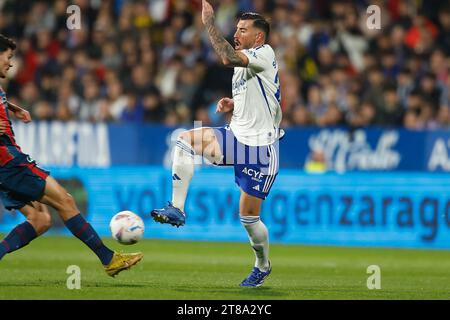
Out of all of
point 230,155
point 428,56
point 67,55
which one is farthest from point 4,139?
point 67,55

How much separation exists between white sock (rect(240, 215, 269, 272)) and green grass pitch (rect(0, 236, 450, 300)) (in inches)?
10.5

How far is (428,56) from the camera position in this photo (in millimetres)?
19234

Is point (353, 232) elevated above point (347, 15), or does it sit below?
below

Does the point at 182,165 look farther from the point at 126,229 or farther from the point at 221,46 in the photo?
the point at 221,46

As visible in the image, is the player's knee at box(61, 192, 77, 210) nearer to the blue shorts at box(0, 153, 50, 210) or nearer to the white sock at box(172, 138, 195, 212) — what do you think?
the blue shorts at box(0, 153, 50, 210)

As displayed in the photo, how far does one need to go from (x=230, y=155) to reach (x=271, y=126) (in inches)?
21.8

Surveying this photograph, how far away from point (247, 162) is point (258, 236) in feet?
2.50

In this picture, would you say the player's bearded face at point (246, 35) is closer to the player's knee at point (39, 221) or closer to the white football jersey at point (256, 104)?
the white football jersey at point (256, 104)

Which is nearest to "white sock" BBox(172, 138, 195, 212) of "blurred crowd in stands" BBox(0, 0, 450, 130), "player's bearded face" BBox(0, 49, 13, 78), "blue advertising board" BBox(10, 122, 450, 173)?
"player's bearded face" BBox(0, 49, 13, 78)

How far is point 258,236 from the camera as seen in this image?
10531mm

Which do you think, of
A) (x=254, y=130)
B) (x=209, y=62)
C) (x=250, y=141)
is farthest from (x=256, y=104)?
(x=209, y=62)

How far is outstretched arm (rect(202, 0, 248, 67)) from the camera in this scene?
9.73 m
